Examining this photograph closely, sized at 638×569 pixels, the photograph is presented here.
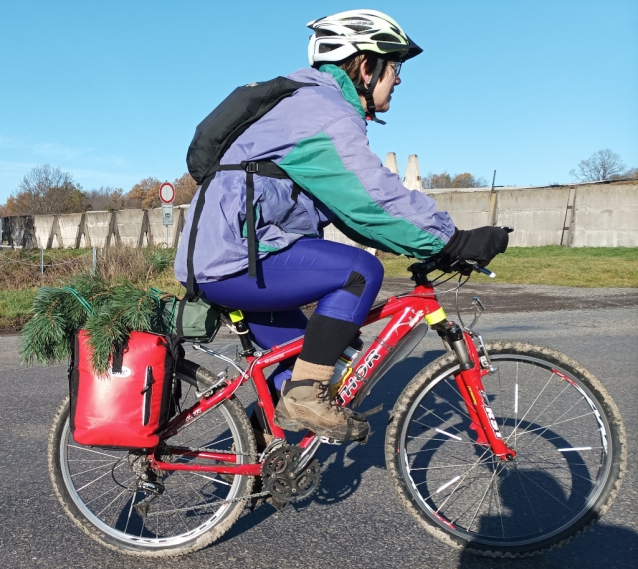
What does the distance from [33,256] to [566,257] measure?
1544 centimetres

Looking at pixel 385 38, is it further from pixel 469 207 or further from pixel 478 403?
pixel 469 207

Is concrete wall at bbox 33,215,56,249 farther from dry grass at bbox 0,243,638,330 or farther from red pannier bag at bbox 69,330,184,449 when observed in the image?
red pannier bag at bbox 69,330,184,449

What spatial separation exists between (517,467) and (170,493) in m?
1.64

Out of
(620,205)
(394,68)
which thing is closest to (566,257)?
(620,205)

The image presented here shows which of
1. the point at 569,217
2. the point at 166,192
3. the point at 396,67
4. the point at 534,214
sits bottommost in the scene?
the point at 569,217

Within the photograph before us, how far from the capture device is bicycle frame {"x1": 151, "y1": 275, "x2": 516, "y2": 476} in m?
2.88

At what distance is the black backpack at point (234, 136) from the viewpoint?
8.32 ft

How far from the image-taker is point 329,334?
2.65 m

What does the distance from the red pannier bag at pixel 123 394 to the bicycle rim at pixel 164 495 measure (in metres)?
0.28

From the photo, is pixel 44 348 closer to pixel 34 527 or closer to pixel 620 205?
pixel 34 527

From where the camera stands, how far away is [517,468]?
318cm

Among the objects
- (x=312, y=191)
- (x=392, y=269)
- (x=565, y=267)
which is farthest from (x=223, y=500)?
(x=392, y=269)

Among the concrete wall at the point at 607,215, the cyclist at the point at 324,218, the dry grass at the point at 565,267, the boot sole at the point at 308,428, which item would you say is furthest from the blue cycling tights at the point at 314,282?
the concrete wall at the point at 607,215

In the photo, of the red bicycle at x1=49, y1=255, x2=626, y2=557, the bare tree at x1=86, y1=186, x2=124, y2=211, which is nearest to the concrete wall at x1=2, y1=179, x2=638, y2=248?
the red bicycle at x1=49, y1=255, x2=626, y2=557
